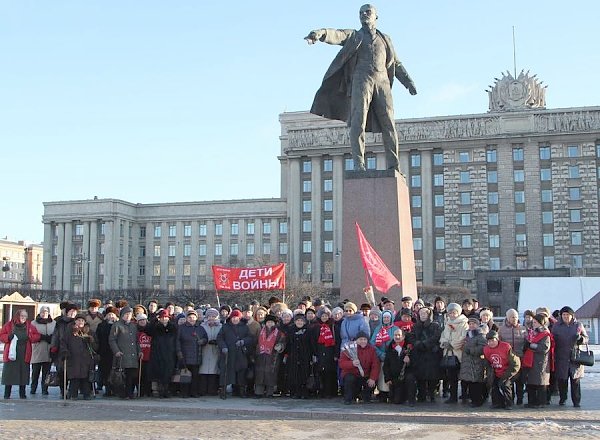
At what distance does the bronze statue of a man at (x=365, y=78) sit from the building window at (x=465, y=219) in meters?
69.8

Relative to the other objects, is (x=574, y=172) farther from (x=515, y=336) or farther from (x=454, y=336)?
(x=454, y=336)

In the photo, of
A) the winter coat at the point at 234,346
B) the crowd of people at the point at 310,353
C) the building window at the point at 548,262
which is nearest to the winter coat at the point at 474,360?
the crowd of people at the point at 310,353

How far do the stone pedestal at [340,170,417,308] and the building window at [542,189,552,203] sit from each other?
232 feet

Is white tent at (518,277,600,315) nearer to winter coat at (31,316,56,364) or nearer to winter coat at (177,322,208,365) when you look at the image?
winter coat at (177,322,208,365)

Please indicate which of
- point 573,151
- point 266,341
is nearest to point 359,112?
point 266,341

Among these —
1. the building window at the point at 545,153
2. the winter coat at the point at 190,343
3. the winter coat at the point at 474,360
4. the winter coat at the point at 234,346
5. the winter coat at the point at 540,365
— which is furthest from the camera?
the building window at the point at 545,153

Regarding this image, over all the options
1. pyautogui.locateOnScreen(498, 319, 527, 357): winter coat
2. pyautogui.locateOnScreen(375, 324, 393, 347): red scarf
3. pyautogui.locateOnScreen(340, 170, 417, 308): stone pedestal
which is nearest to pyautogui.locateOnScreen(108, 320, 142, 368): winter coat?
pyautogui.locateOnScreen(340, 170, 417, 308): stone pedestal

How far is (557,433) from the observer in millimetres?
9672

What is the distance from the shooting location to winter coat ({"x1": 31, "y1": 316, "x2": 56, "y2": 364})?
14.0 metres

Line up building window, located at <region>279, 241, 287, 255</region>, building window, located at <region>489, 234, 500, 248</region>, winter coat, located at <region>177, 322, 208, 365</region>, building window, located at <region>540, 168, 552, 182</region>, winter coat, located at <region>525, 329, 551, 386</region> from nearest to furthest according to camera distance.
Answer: winter coat, located at <region>525, 329, 551, 386</region> → winter coat, located at <region>177, 322, 208, 365</region> → building window, located at <region>540, 168, 552, 182</region> → building window, located at <region>489, 234, 500, 248</region> → building window, located at <region>279, 241, 287, 255</region>

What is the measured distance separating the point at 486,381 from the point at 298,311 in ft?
11.4

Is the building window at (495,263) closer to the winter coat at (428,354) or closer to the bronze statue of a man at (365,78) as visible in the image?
the bronze statue of a man at (365,78)

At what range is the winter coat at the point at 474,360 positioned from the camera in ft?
39.2

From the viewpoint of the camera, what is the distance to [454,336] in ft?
40.2
